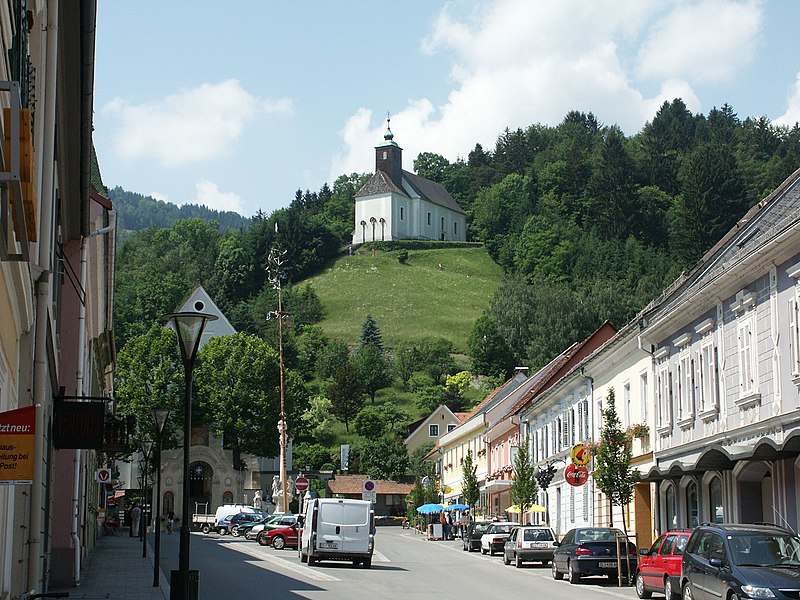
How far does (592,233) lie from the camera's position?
16038cm

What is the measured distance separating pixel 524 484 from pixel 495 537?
4.40 metres

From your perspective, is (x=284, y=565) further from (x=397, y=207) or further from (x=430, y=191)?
(x=430, y=191)

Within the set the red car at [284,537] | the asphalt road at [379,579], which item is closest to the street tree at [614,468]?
→ the asphalt road at [379,579]

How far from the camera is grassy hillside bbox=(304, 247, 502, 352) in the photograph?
151500 mm

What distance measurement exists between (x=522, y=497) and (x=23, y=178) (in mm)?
42876

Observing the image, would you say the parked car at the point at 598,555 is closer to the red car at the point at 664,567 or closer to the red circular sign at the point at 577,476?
the red circular sign at the point at 577,476

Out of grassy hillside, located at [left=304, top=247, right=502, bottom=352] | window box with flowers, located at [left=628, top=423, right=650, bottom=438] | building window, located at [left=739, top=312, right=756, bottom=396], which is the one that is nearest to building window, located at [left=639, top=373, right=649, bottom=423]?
window box with flowers, located at [left=628, top=423, right=650, bottom=438]

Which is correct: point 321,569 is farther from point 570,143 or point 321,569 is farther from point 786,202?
point 570,143

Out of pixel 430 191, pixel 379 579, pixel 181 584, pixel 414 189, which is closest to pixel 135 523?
pixel 379 579

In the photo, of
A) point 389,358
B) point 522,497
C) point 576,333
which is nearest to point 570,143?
point 389,358

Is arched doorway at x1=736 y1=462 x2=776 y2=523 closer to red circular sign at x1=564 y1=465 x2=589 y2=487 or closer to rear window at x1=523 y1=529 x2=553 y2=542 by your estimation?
red circular sign at x1=564 y1=465 x2=589 y2=487

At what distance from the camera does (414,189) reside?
616 ft

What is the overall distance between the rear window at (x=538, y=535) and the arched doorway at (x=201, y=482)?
4746 cm

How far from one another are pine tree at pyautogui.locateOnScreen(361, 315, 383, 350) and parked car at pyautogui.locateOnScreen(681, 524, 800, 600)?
12653 cm
